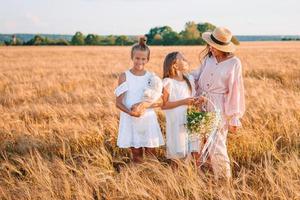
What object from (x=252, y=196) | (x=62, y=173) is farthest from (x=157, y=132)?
(x=252, y=196)

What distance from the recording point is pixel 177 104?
3.91 metres

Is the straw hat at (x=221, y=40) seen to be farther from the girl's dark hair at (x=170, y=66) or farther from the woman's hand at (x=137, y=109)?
the woman's hand at (x=137, y=109)

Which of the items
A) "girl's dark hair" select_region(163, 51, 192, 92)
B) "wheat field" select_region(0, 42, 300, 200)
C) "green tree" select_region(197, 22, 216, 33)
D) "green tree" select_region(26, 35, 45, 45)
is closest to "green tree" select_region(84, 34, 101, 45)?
"green tree" select_region(26, 35, 45, 45)

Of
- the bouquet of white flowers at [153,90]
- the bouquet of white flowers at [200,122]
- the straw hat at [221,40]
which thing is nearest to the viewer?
the bouquet of white flowers at [200,122]

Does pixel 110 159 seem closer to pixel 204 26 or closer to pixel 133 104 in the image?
pixel 133 104

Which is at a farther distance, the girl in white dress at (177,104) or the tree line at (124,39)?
the tree line at (124,39)

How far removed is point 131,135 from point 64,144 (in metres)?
0.84

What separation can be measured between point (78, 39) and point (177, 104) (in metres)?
77.0

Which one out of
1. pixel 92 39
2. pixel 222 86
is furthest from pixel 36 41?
pixel 222 86

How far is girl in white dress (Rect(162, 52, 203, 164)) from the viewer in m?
3.93

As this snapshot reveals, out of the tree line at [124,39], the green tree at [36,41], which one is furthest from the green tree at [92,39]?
the green tree at [36,41]

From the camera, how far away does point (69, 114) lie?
19.9 feet

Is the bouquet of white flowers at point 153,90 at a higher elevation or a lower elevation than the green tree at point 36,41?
higher

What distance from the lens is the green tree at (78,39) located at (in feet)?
259
